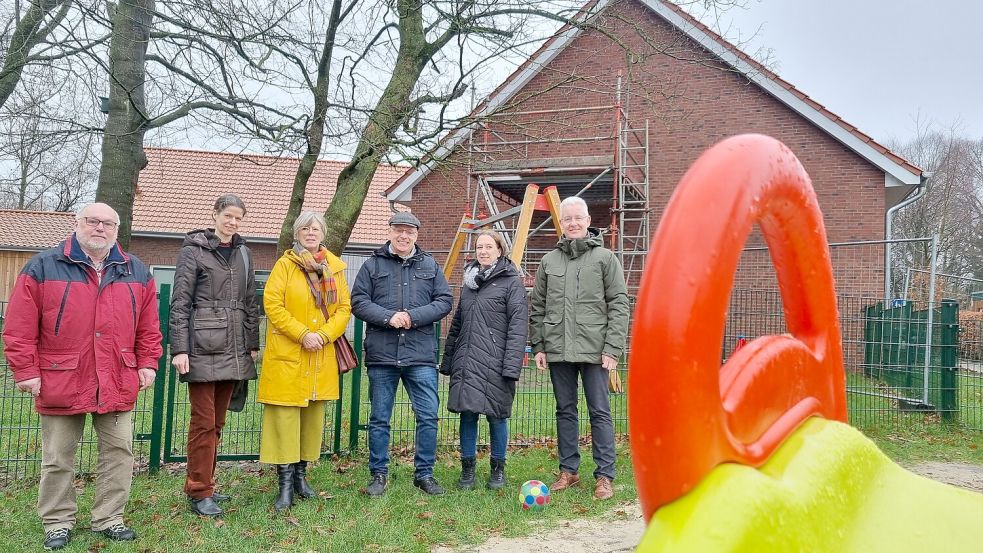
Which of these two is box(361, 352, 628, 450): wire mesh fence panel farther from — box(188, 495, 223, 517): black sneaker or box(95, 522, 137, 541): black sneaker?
box(95, 522, 137, 541): black sneaker

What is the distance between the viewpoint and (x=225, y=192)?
2088 centimetres

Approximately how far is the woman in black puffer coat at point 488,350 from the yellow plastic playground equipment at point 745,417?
360 centimetres

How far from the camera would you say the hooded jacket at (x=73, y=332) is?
3480 millimetres

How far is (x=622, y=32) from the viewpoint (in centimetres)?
1419

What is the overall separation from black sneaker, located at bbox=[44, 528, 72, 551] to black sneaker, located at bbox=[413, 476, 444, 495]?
2118 millimetres

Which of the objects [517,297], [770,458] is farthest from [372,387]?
[770,458]

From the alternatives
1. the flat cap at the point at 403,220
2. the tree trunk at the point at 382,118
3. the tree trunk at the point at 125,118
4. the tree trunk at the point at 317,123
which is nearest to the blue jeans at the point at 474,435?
the flat cap at the point at 403,220

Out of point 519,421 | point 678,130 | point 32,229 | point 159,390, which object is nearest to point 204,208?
A: point 32,229

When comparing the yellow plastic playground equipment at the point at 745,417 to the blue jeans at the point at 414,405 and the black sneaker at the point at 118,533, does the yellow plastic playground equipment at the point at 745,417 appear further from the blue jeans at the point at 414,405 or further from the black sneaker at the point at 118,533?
the black sneaker at the point at 118,533

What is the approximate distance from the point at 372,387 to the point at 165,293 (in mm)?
1822

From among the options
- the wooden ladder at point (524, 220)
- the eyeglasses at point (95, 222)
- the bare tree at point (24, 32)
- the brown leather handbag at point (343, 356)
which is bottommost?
the brown leather handbag at point (343, 356)

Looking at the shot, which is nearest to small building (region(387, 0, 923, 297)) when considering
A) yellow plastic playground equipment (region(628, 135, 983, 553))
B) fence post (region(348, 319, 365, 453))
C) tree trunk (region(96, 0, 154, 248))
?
tree trunk (region(96, 0, 154, 248))

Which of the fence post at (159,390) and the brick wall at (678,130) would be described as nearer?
the fence post at (159,390)

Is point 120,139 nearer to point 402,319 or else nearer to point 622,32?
point 402,319
